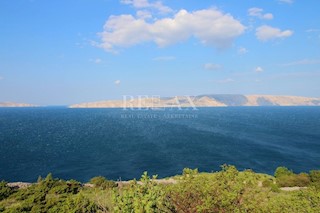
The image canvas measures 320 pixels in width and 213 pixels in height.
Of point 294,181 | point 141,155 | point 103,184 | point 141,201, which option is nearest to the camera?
point 141,201

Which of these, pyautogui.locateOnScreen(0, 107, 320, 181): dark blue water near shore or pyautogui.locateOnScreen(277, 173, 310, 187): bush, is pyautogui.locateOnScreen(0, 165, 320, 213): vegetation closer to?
pyautogui.locateOnScreen(277, 173, 310, 187): bush

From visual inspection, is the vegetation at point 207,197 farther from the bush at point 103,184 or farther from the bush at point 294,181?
the bush at point 294,181

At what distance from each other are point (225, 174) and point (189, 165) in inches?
2041

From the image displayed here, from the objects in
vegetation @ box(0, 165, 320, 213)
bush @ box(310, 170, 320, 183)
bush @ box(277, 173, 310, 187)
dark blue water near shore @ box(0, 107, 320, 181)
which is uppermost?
vegetation @ box(0, 165, 320, 213)

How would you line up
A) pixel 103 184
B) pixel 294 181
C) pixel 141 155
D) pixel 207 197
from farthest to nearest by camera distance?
pixel 141 155 < pixel 294 181 < pixel 103 184 < pixel 207 197

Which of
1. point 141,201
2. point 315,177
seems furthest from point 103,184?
point 315,177

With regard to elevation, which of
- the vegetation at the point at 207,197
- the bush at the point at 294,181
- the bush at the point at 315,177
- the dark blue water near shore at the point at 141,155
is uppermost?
the vegetation at the point at 207,197

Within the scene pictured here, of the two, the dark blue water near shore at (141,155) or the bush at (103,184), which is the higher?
the bush at (103,184)

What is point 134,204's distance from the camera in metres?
9.91

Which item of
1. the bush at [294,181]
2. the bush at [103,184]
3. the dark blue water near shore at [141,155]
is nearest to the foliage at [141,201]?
the bush at [103,184]

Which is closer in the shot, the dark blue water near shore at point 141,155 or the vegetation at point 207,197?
the vegetation at point 207,197

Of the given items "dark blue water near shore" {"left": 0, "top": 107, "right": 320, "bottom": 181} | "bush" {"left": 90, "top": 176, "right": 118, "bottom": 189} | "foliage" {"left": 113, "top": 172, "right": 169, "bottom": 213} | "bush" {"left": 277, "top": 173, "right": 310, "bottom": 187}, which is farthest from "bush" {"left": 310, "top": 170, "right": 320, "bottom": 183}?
"foliage" {"left": 113, "top": 172, "right": 169, "bottom": 213}

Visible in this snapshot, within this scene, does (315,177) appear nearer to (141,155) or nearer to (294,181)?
(294,181)

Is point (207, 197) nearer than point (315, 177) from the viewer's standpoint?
Yes
